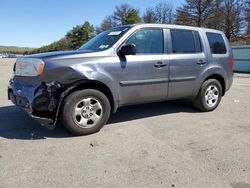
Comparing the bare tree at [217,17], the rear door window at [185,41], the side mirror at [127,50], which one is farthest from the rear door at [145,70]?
the bare tree at [217,17]

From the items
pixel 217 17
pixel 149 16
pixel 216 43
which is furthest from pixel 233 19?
pixel 216 43

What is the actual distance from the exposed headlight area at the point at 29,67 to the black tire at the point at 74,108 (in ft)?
2.09

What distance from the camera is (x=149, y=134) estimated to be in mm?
4453

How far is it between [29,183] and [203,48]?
14.8ft

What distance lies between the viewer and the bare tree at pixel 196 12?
4412 centimetres

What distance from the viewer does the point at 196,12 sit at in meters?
44.8

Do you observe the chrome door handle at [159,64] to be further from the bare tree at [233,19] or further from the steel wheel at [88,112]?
the bare tree at [233,19]

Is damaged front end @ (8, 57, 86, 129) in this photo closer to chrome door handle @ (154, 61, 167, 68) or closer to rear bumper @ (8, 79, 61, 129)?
rear bumper @ (8, 79, 61, 129)

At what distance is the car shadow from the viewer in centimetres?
434

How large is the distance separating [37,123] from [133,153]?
2.21 m

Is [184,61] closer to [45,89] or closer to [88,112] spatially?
[88,112]

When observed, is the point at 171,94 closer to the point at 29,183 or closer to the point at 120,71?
the point at 120,71

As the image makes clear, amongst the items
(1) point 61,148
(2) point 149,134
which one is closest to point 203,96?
(2) point 149,134

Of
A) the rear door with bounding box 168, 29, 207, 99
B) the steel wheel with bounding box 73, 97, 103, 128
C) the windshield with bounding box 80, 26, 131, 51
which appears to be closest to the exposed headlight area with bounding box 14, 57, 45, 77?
the steel wheel with bounding box 73, 97, 103, 128
